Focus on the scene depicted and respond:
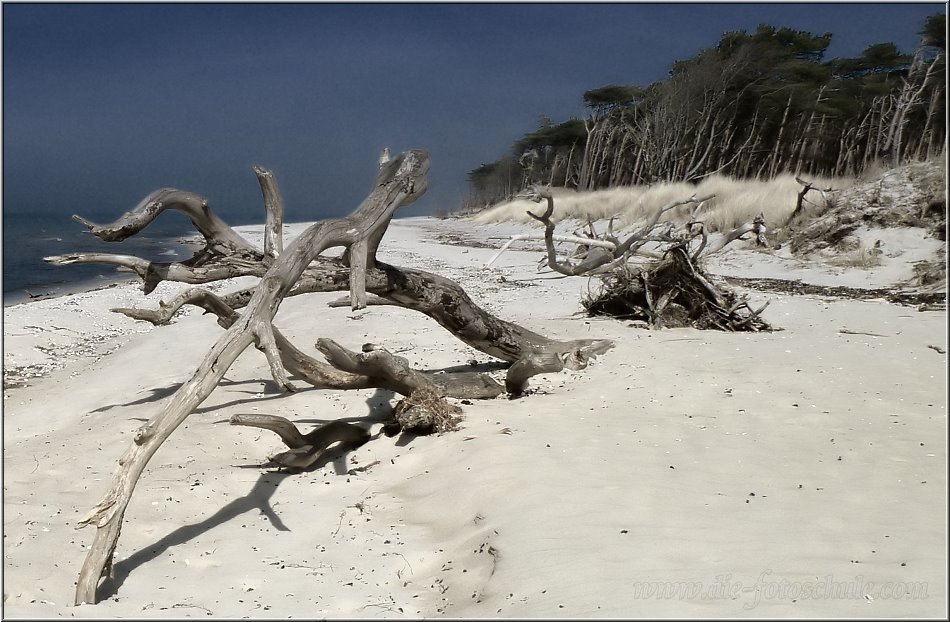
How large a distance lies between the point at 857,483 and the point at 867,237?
1146cm

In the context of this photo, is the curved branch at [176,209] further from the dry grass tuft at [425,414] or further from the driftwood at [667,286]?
the driftwood at [667,286]

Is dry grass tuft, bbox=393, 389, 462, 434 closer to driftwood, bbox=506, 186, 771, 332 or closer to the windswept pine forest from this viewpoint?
driftwood, bbox=506, 186, 771, 332

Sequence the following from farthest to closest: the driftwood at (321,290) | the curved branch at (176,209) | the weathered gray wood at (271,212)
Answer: the weathered gray wood at (271,212), the curved branch at (176,209), the driftwood at (321,290)

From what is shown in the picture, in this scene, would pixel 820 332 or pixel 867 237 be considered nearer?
pixel 820 332

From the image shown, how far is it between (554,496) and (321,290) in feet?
9.60

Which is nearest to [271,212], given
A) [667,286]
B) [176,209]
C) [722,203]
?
[176,209]

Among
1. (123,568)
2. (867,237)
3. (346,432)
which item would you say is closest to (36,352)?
(346,432)

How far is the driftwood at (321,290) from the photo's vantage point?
13.6 feet

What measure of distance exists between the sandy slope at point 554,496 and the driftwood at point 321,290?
267mm

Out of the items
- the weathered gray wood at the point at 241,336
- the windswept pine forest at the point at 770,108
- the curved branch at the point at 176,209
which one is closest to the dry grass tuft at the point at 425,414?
Result: the weathered gray wood at the point at 241,336

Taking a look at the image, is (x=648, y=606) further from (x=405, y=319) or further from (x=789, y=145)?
(x=789, y=145)

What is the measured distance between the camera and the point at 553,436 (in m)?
4.79

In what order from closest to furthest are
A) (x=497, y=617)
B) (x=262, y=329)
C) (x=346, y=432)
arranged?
(x=497, y=617) < (x=262, y=329) < (x=346, y=432)

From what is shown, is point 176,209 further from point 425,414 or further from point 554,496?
point 554,496
